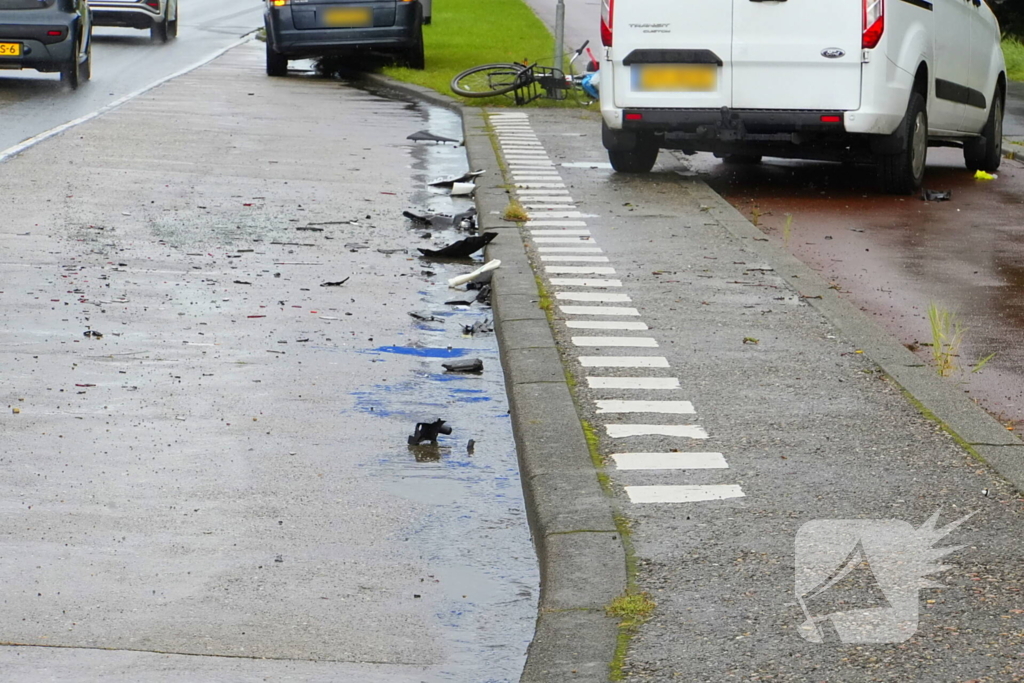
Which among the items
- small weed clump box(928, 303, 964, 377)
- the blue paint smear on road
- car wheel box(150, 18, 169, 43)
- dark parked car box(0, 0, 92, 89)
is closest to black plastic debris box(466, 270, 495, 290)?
the blue paint smear on road

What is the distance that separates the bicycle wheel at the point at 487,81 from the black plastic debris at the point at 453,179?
653 centimetres

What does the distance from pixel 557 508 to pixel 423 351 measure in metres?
2.65

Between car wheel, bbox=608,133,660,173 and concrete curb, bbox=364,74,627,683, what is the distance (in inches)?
210

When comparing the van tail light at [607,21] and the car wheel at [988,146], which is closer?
the van tail light at [607,21]

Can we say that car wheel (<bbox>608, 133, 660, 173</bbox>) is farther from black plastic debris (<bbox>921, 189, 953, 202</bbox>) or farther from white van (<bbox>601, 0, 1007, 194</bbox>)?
black plastic debris (<bbox>921, 189, 953, 202</bbox>)

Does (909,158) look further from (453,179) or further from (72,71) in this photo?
(72,71)

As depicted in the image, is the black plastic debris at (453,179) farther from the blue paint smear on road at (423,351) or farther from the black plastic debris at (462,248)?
the blue paint smear on road at (423,351)

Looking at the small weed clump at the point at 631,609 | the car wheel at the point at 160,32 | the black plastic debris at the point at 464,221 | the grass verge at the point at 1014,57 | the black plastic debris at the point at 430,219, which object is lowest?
the grass verge at the point at 1014,57

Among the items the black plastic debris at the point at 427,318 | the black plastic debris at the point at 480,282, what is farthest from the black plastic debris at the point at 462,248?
the black plastic debris at the point at 427,318

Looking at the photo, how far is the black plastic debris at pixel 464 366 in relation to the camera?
23.6 ft

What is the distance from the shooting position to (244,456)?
5727 mm

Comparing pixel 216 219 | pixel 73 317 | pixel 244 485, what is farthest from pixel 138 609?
pixel 216 219

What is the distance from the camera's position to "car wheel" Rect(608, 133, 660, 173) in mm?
13805

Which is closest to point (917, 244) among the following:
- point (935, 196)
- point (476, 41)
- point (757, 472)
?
point (935, 196)
